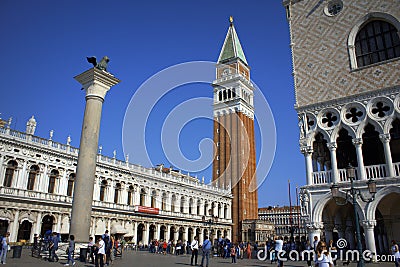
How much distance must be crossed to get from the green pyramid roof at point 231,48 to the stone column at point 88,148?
53.3 meters

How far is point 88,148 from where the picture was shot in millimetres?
12312

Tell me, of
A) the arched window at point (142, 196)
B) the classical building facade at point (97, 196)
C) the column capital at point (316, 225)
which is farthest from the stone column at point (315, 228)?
the arched window at point (142, 196)

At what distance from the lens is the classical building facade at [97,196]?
82.4 ft

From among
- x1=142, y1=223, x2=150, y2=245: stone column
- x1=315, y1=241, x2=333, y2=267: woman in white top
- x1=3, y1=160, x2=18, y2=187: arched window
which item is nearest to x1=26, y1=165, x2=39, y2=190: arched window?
x1=3, y1=160, x2=18, y2=187: arched window

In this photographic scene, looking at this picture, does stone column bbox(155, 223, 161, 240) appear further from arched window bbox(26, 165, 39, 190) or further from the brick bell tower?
the brick bell tower

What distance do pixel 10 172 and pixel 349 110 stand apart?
974 inches

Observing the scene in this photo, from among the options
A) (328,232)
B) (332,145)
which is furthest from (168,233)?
(332,145)

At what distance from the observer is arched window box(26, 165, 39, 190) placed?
26359 millimetres

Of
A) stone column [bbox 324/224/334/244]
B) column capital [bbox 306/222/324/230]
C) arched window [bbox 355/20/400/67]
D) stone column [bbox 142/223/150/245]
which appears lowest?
stone column [bbox 142/223/150/245]

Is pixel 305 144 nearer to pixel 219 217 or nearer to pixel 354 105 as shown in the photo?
pixel 354 105

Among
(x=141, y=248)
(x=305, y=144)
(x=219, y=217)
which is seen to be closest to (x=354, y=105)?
(x=305, y=144)

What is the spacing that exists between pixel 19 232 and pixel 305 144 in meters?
22.8

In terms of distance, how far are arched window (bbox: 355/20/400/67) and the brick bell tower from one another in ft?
131

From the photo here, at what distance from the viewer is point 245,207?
5409 centimetres
